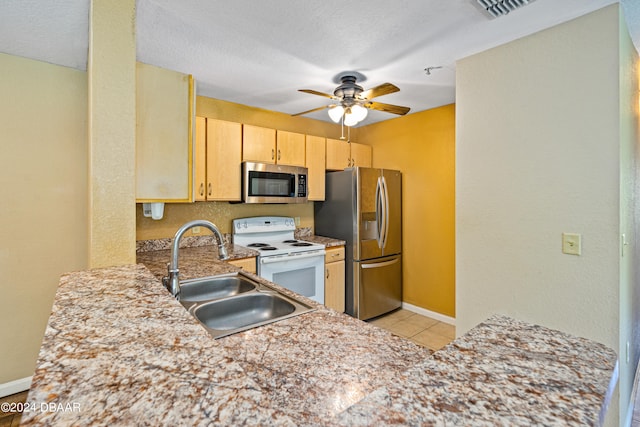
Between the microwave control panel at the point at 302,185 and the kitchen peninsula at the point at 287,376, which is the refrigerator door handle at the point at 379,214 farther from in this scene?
the kitchen peninsula at the point at 287,376

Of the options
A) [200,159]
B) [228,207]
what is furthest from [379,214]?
[200,159]

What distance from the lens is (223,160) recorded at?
9.43ft

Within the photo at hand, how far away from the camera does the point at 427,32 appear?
1890mm

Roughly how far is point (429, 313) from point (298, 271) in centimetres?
170

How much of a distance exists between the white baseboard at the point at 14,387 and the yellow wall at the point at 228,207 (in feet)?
4.27

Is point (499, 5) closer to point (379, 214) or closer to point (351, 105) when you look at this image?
point (351, 105)

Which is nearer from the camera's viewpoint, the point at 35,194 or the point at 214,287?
the point at 214,287

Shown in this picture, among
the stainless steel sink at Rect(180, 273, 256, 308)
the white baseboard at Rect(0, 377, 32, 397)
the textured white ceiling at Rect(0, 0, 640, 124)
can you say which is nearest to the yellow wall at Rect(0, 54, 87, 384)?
the white baseboard at Rect(0, 377, 32, 397)

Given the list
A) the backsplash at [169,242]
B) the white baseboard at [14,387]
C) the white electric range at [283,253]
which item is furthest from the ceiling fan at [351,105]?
the white baseboard at [14,387]

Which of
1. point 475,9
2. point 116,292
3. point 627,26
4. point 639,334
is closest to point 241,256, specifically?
point 116,292

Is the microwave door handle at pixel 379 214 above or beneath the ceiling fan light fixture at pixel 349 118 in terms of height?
beneath

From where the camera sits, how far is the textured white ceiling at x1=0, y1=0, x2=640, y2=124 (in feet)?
5.40

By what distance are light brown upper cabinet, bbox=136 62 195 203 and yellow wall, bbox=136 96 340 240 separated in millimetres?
742

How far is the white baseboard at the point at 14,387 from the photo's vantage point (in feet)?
7.21
